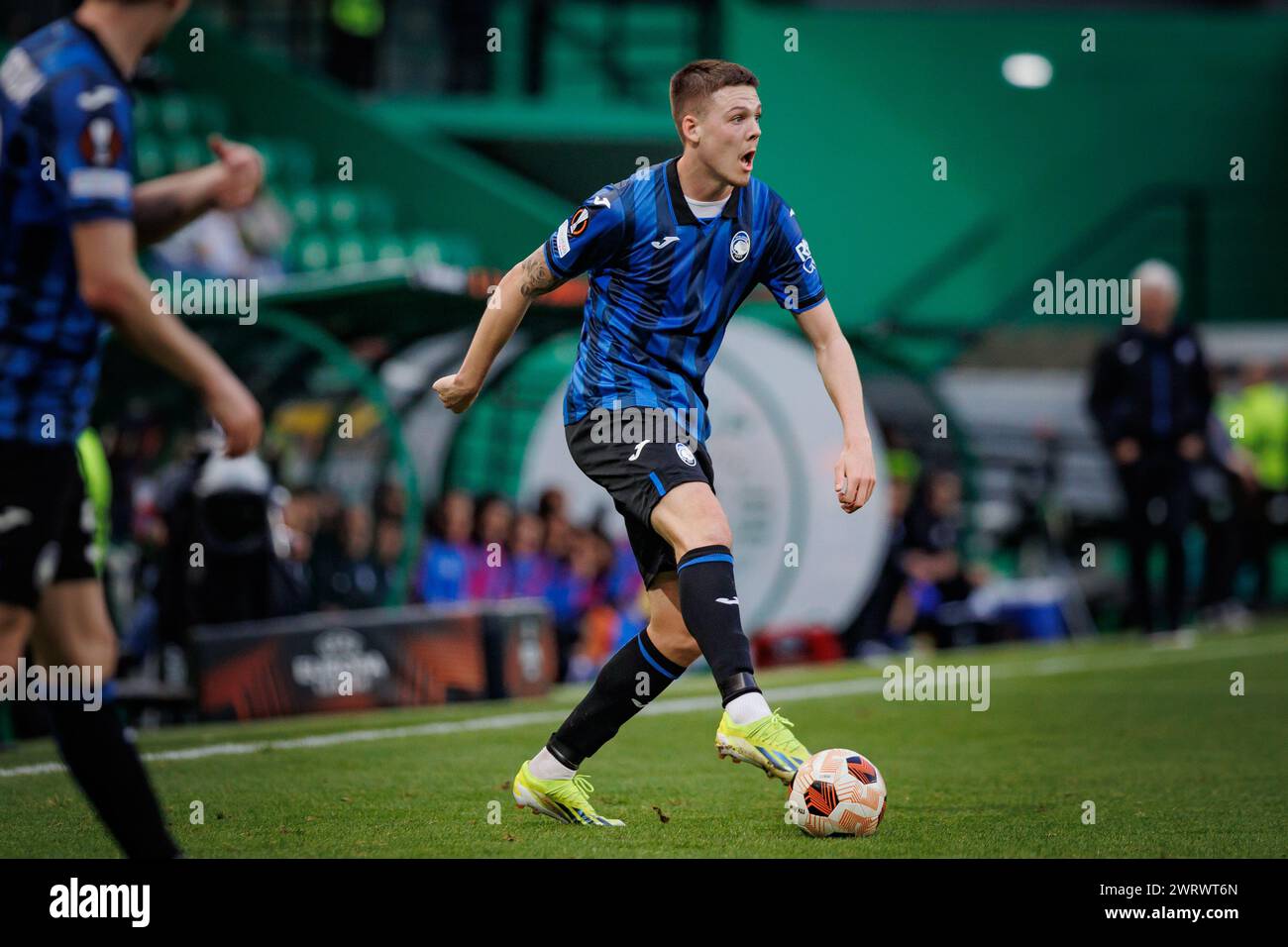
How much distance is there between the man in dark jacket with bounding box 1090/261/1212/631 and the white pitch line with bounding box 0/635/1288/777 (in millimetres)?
931

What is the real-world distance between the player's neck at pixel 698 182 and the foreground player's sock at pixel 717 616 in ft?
3.70

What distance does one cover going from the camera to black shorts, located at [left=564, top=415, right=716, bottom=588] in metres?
5.49

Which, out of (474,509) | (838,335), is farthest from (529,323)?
(838,335)

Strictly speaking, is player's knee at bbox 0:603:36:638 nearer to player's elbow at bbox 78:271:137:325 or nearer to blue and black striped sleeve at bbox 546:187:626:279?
player's elbow at bbox 78:271:137:325

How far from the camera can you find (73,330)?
14.3ft

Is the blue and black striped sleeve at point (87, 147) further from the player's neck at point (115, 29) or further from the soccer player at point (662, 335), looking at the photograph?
the soccer player at point (662, 335)

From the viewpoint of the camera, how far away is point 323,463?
13836 millimetres

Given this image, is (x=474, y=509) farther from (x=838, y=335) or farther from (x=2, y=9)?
(x=2, y=9)

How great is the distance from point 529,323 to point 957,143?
10089 millimetres

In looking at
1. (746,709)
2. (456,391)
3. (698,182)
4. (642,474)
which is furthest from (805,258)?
(746,709)

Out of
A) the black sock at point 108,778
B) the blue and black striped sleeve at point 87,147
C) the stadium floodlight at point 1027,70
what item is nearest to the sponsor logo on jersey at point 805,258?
the blue and black striped sleeve at point 87,147

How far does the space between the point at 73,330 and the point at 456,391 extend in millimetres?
1391

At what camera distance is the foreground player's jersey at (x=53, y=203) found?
4.10 metres
